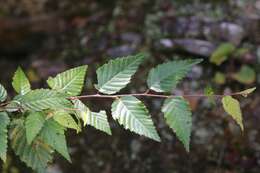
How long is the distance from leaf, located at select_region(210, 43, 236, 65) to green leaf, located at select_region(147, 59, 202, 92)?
237 cm

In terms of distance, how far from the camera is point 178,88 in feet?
12.7

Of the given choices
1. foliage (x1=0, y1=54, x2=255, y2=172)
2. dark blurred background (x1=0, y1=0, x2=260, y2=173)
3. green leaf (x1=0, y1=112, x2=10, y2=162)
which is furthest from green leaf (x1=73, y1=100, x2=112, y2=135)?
dark blurred background (x1=0, y1=0, x2=260, y2=173)

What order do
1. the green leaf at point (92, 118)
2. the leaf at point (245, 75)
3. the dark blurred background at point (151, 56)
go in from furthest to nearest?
the leaf at point (245, 75)
the dark blurred background at point (151, 56)
the green leaf at point (92, 118)

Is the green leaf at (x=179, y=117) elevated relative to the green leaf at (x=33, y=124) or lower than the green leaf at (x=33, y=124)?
lower

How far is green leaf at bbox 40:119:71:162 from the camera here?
129cm

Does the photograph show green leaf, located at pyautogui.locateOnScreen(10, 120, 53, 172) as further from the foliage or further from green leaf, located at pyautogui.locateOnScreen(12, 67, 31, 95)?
green leaf, located at pyautogui.locateOnScreen(12, 67, 31, 95)

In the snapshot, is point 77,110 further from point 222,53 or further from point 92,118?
point 222,53

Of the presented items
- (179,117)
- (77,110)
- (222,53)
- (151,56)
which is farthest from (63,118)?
(151,56)

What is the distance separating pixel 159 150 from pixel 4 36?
2.76 m

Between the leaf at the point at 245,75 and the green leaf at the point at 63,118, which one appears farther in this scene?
the leaf at the point at 245,75

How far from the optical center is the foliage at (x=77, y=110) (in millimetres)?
1311

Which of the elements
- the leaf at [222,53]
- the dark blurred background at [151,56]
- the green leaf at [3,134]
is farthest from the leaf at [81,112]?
the leaf at [222,53]

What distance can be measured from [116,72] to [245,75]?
8.36 ft

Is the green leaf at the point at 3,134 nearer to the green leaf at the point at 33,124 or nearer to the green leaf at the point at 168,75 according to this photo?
the green leaf at the point at 33,124
